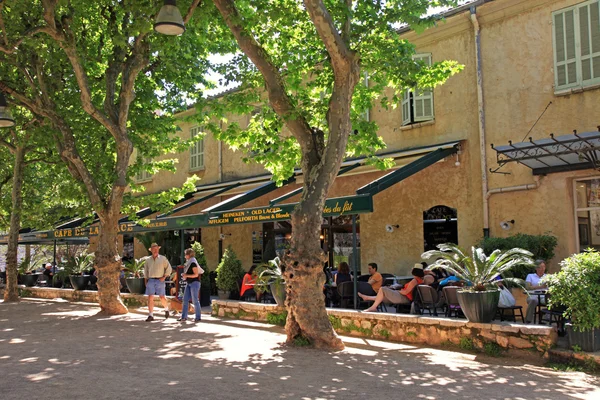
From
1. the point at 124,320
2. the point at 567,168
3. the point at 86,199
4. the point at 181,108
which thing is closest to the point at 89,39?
the point at 181,108

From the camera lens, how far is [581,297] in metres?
6.75

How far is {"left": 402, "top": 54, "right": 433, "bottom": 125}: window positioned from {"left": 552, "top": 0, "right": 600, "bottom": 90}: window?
3.00m

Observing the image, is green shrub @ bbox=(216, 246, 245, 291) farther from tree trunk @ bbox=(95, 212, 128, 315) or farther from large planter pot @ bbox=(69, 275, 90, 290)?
large planter pot @ bbox=(69, 275, 90, 290)

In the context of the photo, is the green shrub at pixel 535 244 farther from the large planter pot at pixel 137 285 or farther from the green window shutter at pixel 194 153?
the green window shutter at pixel 194 153

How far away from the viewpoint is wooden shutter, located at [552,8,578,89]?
11.6 m

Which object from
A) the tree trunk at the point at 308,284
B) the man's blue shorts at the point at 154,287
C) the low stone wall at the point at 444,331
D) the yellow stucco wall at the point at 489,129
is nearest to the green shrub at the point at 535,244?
the yellow stucco wall at the point at 489,129

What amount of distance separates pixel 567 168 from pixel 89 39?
36.5 feet

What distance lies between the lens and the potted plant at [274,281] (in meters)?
10.6

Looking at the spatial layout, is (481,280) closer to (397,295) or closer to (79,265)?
(397,295)

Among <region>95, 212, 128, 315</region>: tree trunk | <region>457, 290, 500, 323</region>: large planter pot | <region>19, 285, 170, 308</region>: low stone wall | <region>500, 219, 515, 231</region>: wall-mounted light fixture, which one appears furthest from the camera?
<region>19, 285, 170, 308</region>: low stone wall

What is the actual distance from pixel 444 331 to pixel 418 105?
730 centimetres

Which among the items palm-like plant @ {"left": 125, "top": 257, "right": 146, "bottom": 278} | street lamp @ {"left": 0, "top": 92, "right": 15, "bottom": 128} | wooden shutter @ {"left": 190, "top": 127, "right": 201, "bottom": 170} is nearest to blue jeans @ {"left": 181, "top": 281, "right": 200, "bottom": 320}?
palm-like plant @ {"left": 125, "top": 257, "right": 146, "bottom": 278}

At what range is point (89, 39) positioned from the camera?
14.0 metres

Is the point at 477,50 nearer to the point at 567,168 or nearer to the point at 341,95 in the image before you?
the point at 567,168
